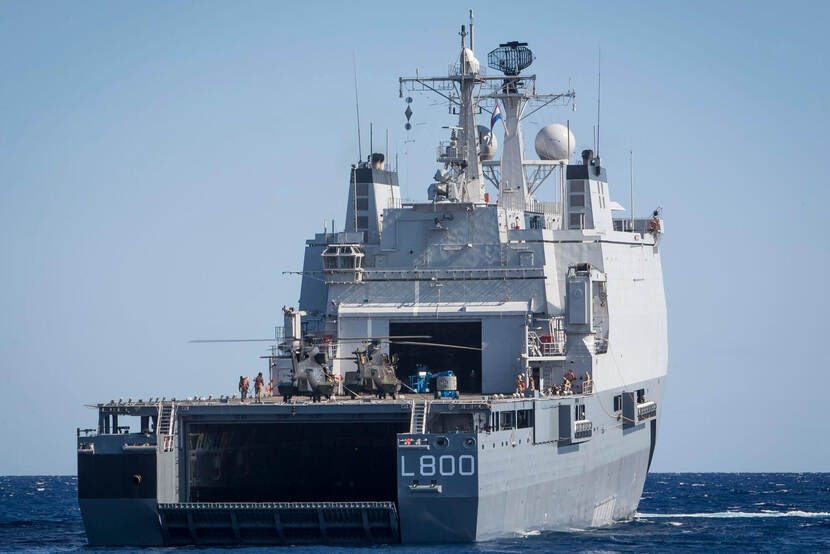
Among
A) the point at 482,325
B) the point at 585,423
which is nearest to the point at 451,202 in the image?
the point at 482,325

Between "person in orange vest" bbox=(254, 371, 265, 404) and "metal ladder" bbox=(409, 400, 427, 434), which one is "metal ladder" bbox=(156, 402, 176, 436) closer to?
"person in orange vest" bbox=(254, 371, 265, 404)

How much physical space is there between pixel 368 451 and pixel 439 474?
730 cm

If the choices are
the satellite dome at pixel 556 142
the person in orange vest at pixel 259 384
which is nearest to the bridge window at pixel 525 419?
the person in orange vest at pixel 259 384

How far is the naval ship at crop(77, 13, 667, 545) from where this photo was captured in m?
36.5

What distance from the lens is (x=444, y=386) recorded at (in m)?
39.3

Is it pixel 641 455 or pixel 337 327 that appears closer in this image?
pixel 337 327

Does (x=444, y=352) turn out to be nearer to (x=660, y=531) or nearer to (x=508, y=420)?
(x=508, y=420)

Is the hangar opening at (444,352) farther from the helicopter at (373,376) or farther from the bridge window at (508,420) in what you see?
the bridge window at (508,420)

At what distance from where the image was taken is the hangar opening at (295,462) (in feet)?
130

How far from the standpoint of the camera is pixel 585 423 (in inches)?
1642

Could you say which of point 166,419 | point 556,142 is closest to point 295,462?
point 166,419

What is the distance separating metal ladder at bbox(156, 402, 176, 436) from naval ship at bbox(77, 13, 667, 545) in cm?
8

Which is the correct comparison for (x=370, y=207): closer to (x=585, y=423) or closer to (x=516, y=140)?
(x=516, y=140)

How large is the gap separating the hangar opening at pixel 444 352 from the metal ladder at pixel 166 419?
307 inches
